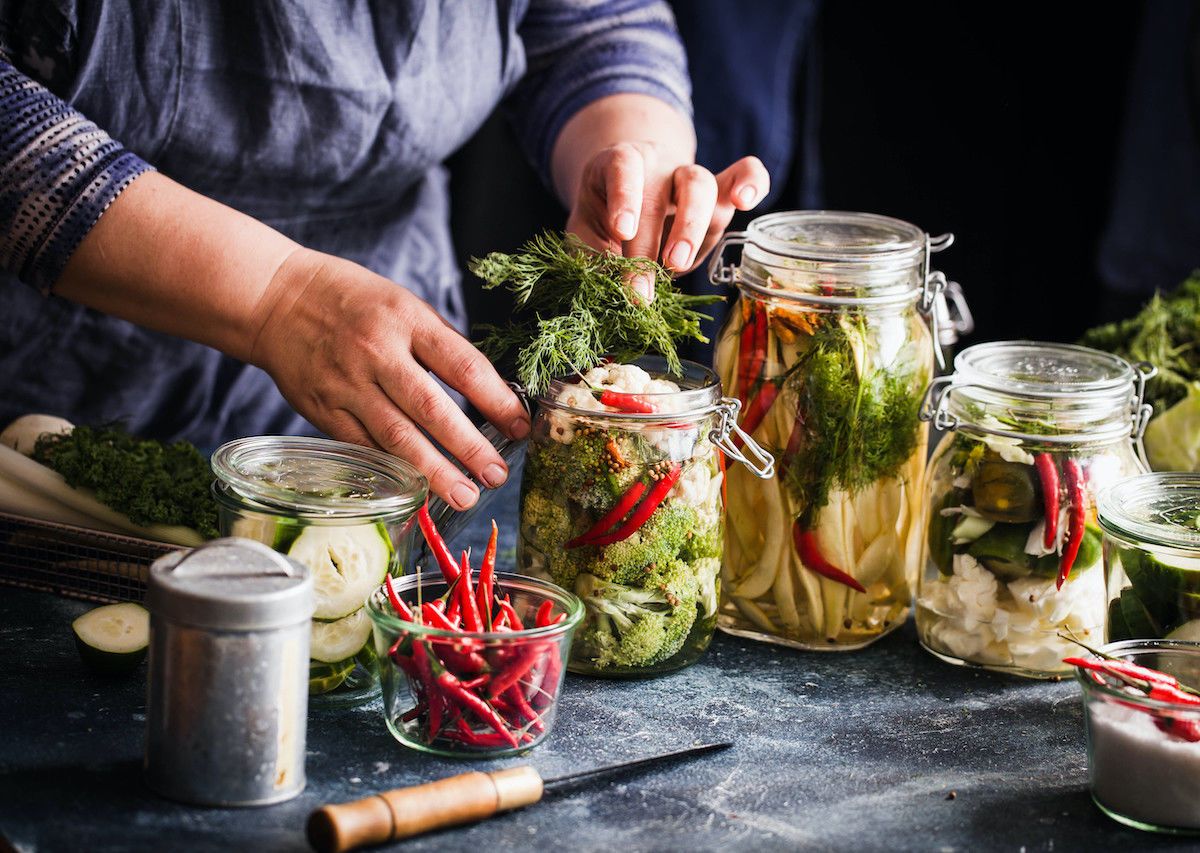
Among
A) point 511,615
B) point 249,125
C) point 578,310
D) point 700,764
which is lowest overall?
point 700,764

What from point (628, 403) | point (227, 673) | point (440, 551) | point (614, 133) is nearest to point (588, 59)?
point (614, 133)

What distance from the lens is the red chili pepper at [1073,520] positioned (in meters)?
1.22

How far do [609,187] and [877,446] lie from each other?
374 mm

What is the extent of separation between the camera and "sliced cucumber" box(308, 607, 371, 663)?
1.12 m

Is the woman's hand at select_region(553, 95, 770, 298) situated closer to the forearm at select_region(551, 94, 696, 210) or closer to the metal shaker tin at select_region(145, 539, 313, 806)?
the forearm at select_region(551, 94, 696, 210)

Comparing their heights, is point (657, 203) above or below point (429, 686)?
above

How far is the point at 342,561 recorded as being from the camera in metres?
1.11

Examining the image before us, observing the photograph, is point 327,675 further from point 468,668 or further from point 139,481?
point 139,481

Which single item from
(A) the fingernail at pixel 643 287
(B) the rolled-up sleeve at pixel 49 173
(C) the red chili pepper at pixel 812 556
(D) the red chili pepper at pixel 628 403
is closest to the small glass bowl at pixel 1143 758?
(C) the red chili pepper at pixel 812 556

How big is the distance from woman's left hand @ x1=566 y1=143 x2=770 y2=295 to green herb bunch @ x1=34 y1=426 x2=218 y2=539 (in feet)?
1.57

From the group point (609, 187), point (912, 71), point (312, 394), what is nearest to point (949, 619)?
point (609, 187)

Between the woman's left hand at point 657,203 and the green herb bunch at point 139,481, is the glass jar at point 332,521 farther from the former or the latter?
the woman's left hand at point 657,203

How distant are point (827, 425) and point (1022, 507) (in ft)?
0.63

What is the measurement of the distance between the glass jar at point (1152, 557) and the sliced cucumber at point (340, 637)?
652mm
